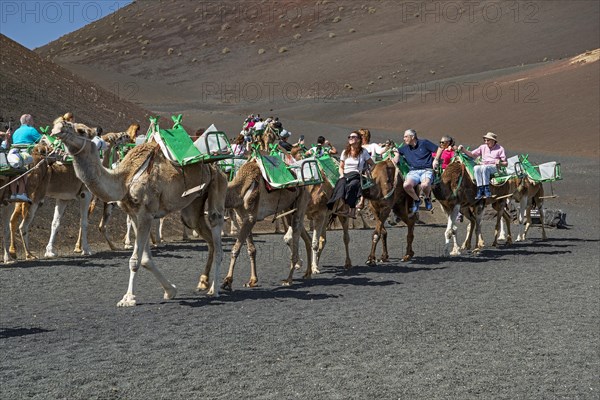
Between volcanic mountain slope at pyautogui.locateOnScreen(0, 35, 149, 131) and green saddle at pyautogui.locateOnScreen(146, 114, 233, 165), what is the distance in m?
15.6

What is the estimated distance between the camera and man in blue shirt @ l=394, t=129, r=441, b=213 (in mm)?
18734

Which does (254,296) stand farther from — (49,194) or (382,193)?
(49,194)

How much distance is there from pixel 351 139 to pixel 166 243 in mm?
6490

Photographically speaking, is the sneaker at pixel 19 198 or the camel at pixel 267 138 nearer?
the camel at pixel 267 138

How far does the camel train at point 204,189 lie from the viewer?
1244cm

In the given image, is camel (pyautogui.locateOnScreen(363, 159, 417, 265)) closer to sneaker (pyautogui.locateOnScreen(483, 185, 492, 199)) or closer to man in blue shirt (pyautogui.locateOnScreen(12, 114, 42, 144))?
sneaker (pyautogui.locateOnScreen(483, 185, 492, 199))

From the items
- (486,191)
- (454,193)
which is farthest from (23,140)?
(486,191)

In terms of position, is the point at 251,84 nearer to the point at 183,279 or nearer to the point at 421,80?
the point at 421,80

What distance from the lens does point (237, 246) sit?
1407cm

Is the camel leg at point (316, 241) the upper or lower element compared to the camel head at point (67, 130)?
lower

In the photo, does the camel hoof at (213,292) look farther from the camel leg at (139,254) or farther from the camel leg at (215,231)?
the camel leg at (139,254)

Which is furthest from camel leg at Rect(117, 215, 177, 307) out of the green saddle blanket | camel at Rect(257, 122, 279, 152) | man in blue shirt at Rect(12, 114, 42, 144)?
man in blue shirt at Rect(12, 114, 42, 144)

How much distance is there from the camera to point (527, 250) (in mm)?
22375

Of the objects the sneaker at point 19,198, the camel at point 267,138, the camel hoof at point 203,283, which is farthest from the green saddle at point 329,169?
the sneaker at point 19,198
